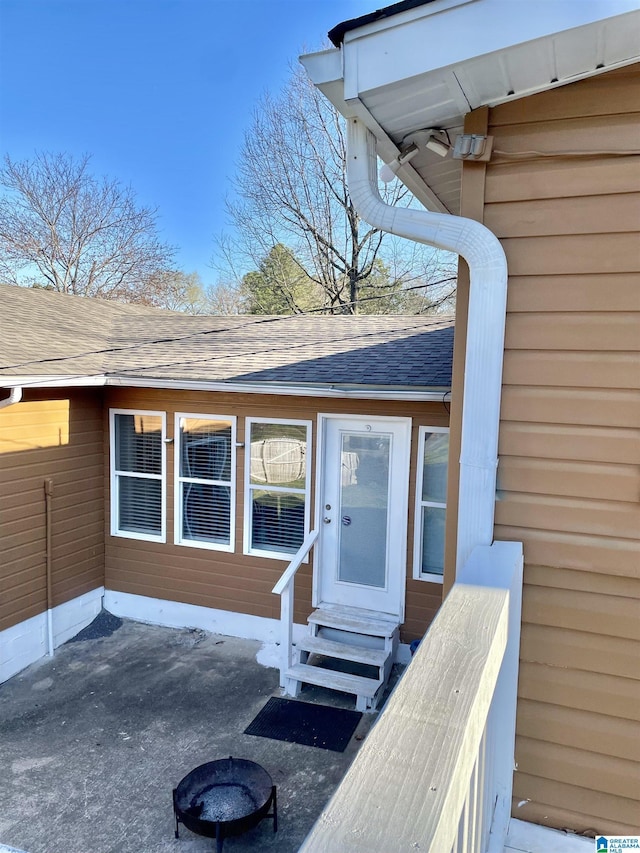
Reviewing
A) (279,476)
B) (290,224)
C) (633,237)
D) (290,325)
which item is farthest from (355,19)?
(290,224)

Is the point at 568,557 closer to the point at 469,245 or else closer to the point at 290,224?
the point at 469,245

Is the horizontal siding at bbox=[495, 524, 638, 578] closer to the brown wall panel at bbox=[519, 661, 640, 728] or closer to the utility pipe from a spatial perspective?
the brown wall panel at bbox=[519, 661, 640, 728]

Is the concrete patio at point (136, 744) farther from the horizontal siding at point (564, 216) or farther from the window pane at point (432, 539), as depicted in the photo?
the horizontal siding at point (564, 216)

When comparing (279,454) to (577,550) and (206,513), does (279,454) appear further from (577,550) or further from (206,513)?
(577,550)

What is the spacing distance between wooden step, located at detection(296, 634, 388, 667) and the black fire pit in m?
1.50

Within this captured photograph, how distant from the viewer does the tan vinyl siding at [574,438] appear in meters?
1.90

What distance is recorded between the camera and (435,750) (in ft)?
2.85

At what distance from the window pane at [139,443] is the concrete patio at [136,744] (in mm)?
1817

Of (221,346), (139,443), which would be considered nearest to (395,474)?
(221,346)

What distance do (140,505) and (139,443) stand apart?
71 centimetres

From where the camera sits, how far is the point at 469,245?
200cm

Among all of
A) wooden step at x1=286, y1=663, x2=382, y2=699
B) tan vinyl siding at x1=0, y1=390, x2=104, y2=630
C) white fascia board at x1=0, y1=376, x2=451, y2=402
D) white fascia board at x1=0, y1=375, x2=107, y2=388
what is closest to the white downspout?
white fascia board at x1=0, y1=376, x2=451, y2=402

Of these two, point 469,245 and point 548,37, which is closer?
point 548,37

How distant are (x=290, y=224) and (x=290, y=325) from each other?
11.8m
